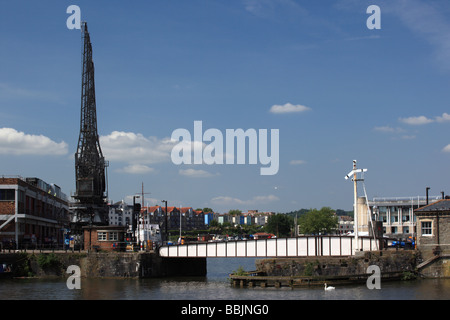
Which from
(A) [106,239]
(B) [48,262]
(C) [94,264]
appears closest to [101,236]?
(A) [106,239]

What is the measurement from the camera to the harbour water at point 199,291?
45000 mm

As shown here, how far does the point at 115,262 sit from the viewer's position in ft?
204

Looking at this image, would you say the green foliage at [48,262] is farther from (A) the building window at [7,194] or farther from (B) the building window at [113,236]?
(A) the building window at [7,194]

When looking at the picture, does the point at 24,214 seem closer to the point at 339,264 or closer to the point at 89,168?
the point at 89,168

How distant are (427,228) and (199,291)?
982 inches

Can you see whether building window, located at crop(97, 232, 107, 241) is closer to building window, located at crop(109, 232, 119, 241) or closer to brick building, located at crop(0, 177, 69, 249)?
building window, located at crop(109, 232, 119, 241)

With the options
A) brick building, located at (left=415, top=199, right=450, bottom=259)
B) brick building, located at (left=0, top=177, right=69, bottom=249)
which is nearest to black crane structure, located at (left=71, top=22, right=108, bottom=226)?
brick building, located at (left=0, top=177, right=69, bottom=249)

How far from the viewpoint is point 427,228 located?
59.1m

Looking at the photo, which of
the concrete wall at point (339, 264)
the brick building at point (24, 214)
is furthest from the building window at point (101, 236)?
the concrete wall at point (339, 264)

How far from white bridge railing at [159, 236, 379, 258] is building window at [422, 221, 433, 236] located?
496 centimetres

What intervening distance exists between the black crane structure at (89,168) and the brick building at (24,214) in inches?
226
